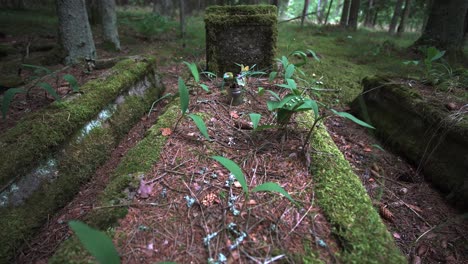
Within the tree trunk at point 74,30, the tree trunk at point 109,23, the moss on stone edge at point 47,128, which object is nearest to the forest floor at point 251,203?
the moss on stone edge at point 47,128

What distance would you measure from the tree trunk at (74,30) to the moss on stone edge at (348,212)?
13.5 feet

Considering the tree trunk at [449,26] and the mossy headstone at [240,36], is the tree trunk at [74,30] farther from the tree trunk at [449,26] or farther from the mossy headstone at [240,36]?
the tree trunk at [449,26]

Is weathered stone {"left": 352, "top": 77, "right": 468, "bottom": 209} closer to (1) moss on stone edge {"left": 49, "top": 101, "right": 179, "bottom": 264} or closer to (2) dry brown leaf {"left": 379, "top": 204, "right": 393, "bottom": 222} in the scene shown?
(2) dry brown leaf {"left": 379, "top": 204, "right": 393, "bottom": 222}

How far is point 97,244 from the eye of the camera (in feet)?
2.95

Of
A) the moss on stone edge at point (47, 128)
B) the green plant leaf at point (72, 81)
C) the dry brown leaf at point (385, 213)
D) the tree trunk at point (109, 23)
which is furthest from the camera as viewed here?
the tree trunk at point (109, 23)

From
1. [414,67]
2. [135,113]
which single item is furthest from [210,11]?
[414,67]

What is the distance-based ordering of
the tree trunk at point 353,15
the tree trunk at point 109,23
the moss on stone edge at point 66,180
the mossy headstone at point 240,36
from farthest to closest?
the tree trunk at point 353,15, the tree trunk at point 109,23, the mossy headstone at point 240,36, the moss on stone edge at point 66,180

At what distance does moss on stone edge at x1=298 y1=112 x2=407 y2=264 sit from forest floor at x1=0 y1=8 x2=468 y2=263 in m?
0.06

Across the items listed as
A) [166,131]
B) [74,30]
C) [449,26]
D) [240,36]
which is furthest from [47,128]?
[449,26]

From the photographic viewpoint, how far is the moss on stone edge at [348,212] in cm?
123

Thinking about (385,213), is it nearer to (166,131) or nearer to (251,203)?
(251,203)

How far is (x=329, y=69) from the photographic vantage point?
5012mm

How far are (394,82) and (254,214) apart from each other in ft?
9.33

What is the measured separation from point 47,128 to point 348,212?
2.23 metres
